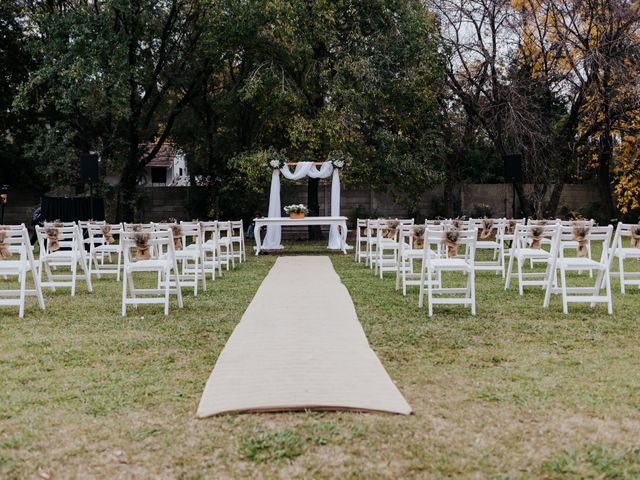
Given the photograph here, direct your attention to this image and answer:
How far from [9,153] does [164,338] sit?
Result: 1748 cm

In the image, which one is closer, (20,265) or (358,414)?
(358,414)

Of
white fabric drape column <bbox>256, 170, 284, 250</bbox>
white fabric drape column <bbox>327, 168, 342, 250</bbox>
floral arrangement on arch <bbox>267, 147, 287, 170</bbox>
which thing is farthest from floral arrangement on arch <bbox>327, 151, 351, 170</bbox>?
white fabric drape column <bbox>256, 170, 284, 250</bbox>

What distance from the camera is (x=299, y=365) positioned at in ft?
14.7

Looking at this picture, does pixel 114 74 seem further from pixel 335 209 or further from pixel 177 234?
pixel 177 234

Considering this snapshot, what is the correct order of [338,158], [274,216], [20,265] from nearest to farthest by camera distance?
[20,265] → [338,158] → [274,216]

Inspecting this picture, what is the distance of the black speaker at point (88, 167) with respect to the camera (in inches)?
589

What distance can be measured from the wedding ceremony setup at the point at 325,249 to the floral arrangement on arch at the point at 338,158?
0.10m

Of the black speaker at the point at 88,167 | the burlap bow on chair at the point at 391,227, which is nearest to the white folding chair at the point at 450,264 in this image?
the burlap bow on chair at the point at 391,227

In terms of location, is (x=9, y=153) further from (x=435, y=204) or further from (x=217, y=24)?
(x=435, y=204)

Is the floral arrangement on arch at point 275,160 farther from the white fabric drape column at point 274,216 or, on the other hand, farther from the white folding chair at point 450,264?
the white folding chair at point 450,264

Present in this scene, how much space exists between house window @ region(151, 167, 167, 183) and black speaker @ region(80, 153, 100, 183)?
65.1ft

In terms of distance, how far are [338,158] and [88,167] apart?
5573 millimetres

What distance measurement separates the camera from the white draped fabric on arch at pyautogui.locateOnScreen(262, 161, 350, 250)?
15555 millimetres

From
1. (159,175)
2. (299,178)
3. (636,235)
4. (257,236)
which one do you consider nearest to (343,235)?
(299,178)
